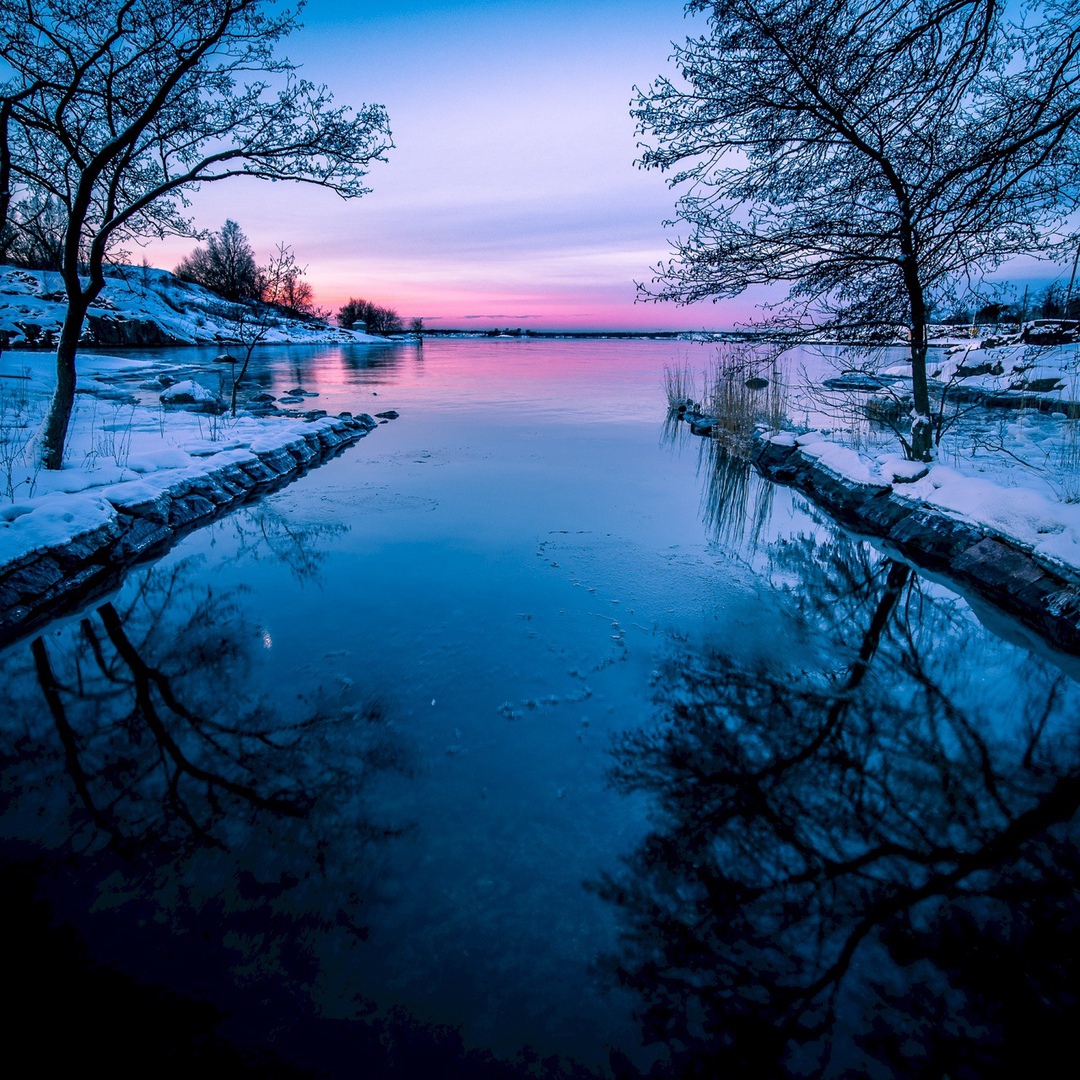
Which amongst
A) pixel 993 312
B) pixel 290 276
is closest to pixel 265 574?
pixel 993 312

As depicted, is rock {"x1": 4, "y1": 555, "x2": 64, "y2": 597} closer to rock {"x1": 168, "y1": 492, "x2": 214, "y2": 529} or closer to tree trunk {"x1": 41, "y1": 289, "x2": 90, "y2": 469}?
rock {"x1": 168, "y1": 492, "x2": 214, "y2": 529}

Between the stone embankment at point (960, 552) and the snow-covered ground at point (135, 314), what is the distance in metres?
11.3

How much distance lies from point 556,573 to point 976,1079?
403 centimetres

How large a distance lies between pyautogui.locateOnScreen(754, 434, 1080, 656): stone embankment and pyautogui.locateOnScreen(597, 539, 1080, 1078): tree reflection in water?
2.43ft

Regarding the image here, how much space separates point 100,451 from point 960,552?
35.2 feet

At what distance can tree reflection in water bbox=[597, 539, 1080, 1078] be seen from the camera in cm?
172

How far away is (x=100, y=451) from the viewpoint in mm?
7570

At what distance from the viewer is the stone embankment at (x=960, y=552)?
14.4 feet

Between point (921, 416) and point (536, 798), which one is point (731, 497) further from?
point (536, 798)

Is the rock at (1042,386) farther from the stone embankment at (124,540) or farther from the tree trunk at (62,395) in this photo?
the tree trunk at (62,395)

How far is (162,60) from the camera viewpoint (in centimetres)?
644

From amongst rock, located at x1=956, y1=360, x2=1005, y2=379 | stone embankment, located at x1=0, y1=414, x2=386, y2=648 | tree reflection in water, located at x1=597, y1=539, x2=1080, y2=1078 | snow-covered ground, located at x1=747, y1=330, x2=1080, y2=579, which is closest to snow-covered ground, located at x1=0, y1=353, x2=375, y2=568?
stone embankment, located at x1=0, y1=414, x2=386, y2=648

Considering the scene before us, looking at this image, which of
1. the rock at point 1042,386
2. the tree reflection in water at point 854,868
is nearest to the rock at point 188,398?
the tree reflection in water at point 854,868

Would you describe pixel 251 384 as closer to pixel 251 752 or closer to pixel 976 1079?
pixel 251 752
